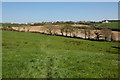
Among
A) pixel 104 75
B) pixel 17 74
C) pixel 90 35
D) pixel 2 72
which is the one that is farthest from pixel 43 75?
pixel 90 35

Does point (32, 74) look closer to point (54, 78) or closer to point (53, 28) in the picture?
A: point (54, 78)

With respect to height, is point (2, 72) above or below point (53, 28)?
below

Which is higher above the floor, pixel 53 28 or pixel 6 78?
pixel 53 28

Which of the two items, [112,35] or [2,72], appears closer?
[2,72]

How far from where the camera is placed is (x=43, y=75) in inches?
360

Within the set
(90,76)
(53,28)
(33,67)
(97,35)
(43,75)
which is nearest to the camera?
(43,75)

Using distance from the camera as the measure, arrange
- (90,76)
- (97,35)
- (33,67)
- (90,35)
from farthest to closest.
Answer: (90,35)
(97,35)
(33,67)
(90,76)

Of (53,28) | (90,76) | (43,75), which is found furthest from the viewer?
(53,28)

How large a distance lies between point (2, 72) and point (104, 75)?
6.35 m

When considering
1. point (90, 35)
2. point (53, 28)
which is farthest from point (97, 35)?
point (53, 28)

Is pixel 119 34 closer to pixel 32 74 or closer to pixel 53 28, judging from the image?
pixel 53 28

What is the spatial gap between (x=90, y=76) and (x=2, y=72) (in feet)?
17.5

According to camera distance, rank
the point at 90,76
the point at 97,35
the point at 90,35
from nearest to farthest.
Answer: the point at 90,76 → the point at 97,35 → the point at 90,35

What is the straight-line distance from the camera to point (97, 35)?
85625 mm
